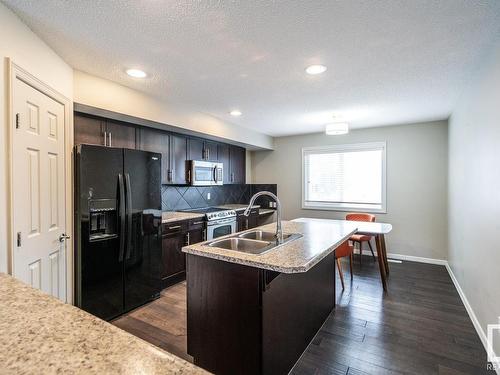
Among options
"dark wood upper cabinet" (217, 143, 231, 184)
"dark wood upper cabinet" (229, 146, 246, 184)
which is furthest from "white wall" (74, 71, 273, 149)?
"dark wood upper cabinet" (229, 146, 246, 184)

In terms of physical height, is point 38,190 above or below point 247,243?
above

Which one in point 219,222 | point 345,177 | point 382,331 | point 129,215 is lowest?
point 382,331

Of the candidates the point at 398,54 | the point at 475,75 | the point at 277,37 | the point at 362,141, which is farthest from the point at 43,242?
the point at 362,141

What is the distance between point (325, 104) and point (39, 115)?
9.66ft

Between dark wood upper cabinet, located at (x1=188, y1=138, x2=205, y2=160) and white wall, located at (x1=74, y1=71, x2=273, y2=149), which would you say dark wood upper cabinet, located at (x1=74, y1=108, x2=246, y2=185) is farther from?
white wall, located at (x1=74, y1=71, x2=273, y2=149)

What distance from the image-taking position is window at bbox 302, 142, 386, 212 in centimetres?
477

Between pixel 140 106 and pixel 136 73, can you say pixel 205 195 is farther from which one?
pixel 136 73

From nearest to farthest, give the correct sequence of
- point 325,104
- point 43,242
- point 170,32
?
1. point 170,32
2. point 43,242
3. point 325,104

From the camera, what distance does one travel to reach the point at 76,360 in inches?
24.9

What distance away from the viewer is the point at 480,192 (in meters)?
2.24

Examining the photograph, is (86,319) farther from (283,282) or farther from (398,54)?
(398,54)

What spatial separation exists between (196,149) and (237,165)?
4.08ft

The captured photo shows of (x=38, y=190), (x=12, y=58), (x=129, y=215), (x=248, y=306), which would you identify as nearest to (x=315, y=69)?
(x=248, y=306)

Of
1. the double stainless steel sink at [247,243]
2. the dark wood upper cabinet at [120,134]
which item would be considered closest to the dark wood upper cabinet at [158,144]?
the dark wood upper cabinet at [120,134]
